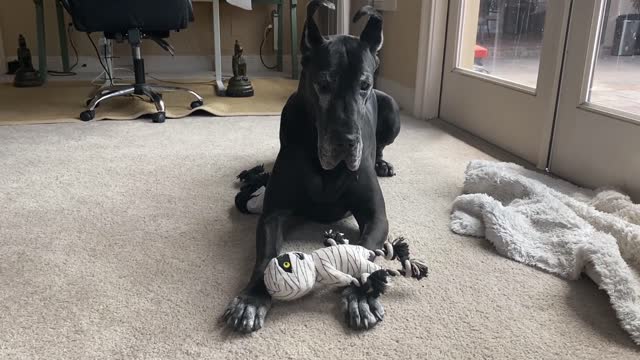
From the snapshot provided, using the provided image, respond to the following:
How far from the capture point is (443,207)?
5.10 feet

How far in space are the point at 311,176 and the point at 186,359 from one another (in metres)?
0.52

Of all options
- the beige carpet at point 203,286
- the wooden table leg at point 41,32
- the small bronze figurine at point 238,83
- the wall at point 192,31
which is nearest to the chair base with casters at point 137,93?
the small bronze figurine at point 238,83

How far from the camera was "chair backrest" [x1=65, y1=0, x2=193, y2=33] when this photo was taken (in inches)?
96.1

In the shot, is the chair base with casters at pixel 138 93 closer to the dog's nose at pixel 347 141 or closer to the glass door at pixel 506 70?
the glass door at pixel 506 70

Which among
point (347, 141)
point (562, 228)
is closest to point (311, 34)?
point (347, 141)

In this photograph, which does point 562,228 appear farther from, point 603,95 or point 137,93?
point 137,93

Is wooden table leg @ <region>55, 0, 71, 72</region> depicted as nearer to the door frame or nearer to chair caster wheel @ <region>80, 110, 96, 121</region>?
chair caster wheel @ <region>80, 110, 96, 121</region>

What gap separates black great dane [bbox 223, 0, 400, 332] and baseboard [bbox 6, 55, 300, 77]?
9.98 ft

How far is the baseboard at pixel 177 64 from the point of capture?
4.27m

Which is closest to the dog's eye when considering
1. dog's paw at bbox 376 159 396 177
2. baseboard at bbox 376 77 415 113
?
dog's paw at bbox 376 159 396 177

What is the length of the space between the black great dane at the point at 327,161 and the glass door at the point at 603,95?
0.78 meters

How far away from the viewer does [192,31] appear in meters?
4.37

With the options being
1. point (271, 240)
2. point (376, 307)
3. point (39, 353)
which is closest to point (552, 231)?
point (376, 307)

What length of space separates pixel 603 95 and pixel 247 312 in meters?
1.35
